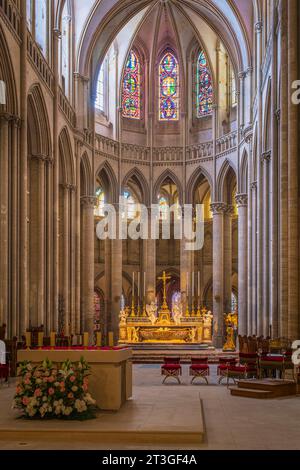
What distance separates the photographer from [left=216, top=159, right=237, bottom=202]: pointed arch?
40.8 meters

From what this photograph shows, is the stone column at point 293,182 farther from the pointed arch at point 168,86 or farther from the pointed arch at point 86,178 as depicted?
the pointed arch at point 168,86

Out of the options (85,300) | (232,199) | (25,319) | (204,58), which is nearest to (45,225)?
(25,319)

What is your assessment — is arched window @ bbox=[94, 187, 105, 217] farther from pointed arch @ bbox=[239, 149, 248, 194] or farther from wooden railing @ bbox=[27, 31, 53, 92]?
wooden railing @ bbox=[27, 31, 53, 92]

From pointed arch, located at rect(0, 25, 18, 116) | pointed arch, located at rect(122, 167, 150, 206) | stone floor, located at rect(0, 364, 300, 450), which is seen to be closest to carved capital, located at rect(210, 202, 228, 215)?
pointed arch, located at rect(122, 167, 150, 206)

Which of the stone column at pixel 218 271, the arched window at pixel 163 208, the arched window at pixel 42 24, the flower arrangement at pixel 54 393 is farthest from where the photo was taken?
the arched window at pixel 163 208

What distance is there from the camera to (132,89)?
44.4m

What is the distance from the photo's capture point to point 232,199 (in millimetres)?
42844

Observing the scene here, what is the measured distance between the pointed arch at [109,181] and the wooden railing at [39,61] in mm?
11954

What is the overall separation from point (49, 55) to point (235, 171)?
1358 cm

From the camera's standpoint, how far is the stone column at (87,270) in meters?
38.2

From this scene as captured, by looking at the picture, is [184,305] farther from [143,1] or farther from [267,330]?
[143,1]

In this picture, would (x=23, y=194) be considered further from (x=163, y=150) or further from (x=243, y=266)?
(x=163, y=150)

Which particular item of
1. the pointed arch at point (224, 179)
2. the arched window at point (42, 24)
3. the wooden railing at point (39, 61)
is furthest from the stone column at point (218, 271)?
the arched window at point (42, 24)

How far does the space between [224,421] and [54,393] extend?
292 centimetres
